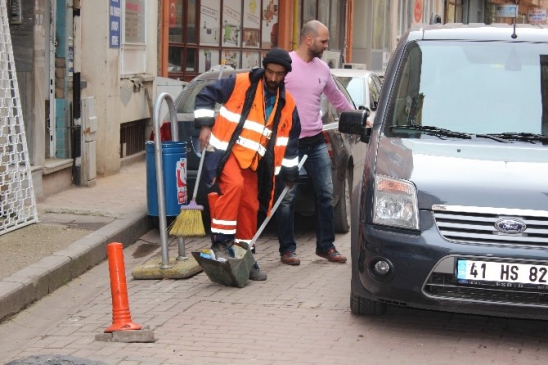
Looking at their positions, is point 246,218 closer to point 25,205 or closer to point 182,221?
point 182,221

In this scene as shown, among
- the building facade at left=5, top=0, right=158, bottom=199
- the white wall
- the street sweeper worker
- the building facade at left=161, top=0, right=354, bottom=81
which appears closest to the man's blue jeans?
the street sweeper worker

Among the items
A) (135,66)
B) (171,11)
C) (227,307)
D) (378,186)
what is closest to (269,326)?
(227,307)

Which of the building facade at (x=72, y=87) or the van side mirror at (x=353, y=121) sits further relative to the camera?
the building facade at (x=72, y=87)

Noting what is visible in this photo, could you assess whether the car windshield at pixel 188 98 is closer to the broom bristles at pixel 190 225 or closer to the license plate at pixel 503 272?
the broom bristles at pixel 190 225

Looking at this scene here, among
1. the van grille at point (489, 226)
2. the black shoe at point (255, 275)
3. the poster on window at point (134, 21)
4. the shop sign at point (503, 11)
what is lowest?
the black shoe at point (255, 275)

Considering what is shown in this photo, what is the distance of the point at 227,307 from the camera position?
25.0 feet

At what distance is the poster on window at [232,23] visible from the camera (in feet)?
71.7

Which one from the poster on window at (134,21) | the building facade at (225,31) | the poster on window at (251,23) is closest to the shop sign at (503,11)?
the building facade at (225,31)

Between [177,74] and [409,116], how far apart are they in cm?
1270

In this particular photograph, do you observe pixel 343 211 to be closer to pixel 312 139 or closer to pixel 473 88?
pixel 312 139

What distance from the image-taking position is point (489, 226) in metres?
6.48

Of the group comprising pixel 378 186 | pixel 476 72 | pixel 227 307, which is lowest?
pixel 227 307

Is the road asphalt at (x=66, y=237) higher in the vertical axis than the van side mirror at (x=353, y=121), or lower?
lower

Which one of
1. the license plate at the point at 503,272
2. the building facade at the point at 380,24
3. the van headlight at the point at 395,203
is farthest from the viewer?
the building facade at the point at 380,24
